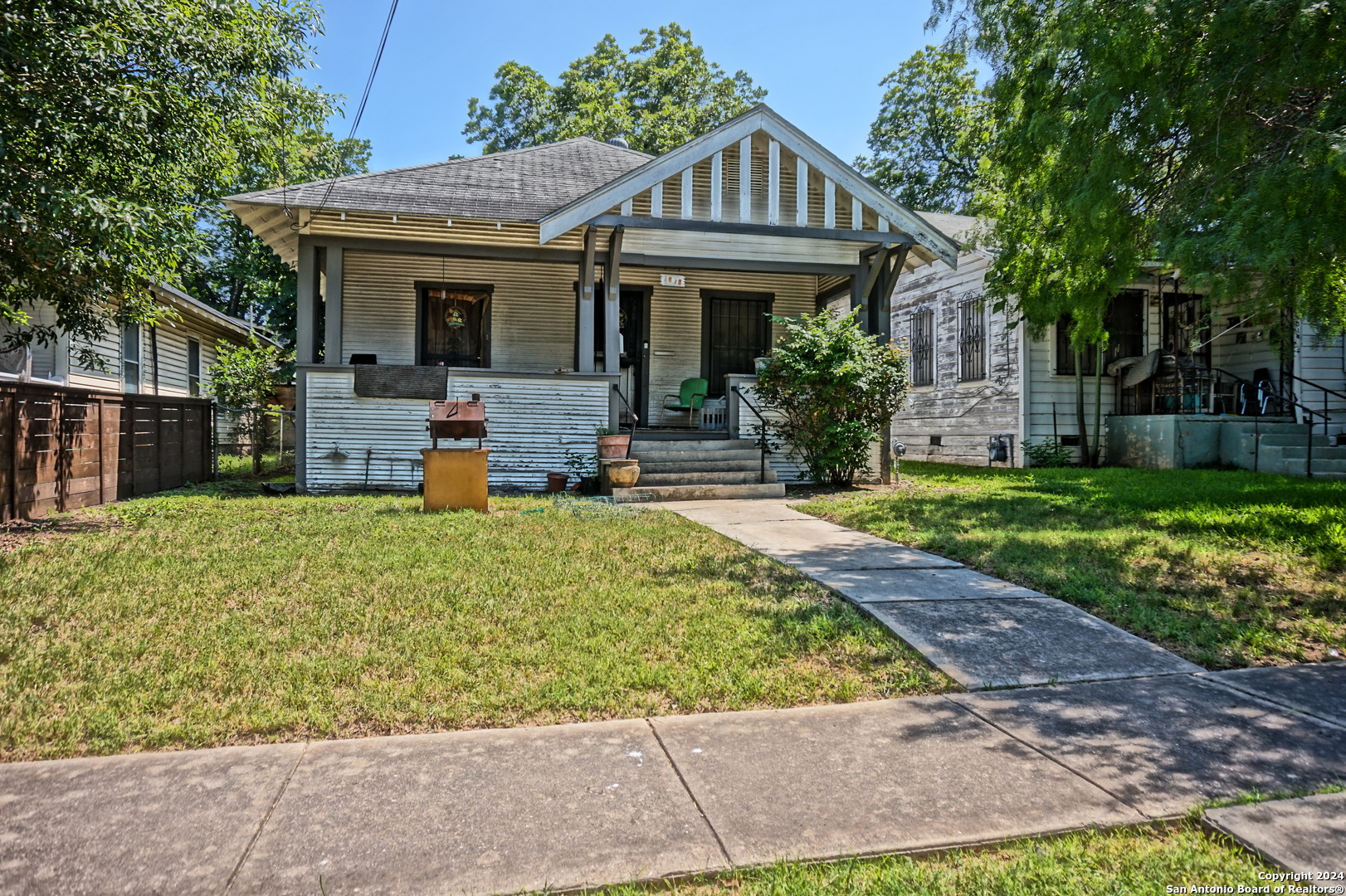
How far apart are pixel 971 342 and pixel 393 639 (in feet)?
49.6

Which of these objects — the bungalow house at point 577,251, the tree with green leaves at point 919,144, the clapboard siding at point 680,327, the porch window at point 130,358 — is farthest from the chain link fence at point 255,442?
the tree with green leaves at point 919,144

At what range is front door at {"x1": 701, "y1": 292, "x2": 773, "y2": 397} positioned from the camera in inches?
568

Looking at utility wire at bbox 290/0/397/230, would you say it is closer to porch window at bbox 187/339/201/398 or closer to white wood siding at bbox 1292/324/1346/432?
porch window at bbox 187/339/201/398

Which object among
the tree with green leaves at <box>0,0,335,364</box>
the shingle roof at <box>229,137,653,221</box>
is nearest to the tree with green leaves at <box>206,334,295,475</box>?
the shingle roof at <box>229,137,653,221</box>

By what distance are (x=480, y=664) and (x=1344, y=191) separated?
5.58 m

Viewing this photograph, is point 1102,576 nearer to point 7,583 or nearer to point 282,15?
point 7,583

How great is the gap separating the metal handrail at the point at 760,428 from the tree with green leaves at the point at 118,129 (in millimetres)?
6877

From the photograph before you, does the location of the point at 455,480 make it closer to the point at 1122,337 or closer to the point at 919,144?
the point at 1122,337

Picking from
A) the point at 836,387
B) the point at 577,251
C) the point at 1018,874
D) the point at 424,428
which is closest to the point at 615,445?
the point at 424,428

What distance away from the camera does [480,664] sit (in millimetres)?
3711

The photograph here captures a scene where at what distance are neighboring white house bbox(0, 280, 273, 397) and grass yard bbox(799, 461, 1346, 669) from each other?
10.7m

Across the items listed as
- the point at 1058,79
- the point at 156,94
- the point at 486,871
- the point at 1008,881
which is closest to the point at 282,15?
the point at 156,94

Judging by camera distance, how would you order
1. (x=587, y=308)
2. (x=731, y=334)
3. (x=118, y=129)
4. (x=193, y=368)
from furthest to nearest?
(x=193, y=368) < (x=731, y=334) < (x=587, y=308) < (x=118, y=129)

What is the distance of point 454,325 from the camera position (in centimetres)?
1351
